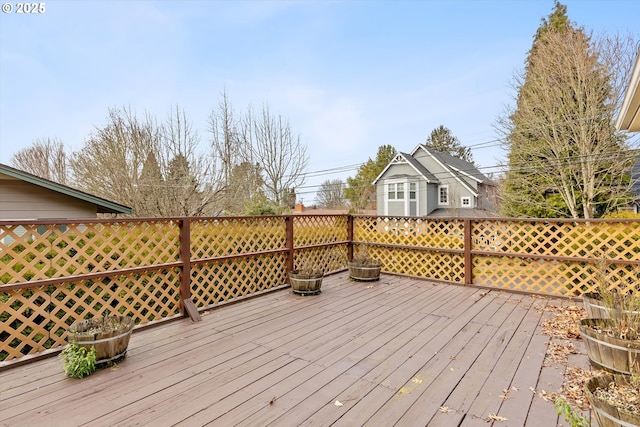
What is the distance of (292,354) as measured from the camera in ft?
9.56

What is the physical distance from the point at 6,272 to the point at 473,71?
12.2 m

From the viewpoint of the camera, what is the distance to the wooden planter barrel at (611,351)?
2.23 m

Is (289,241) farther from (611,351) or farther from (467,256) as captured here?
(611,351)

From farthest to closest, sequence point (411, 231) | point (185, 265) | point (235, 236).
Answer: point (411, 231) < point (235, 236) < point (185, 265)

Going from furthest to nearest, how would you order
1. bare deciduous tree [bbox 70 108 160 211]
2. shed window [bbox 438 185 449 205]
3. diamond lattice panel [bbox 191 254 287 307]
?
shed window [bbox 438 185 449 205] < bare deciduous tree [bbox 70 108 160 211] < diamond lattice panel [bbox 191 254 287 307]

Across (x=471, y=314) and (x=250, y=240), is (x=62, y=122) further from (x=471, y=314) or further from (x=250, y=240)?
(x=471, y=314)

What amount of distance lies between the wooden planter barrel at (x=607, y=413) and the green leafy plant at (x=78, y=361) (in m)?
3.35

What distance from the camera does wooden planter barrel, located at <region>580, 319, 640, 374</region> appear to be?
7.32ft

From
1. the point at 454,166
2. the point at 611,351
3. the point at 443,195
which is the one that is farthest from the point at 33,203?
the point at 454,166

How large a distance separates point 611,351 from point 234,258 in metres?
4.05

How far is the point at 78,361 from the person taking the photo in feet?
8.22

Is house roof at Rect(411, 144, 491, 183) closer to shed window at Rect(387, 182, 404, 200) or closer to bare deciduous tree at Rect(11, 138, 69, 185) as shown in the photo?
shed window at Rect(387, 182, 404, 200)

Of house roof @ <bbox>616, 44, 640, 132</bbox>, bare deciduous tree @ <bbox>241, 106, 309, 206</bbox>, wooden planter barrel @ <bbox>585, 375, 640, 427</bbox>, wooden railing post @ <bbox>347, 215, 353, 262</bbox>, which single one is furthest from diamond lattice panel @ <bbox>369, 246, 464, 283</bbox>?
bare deciduous tree @ <bbox>241, 106, 309, 206</bbox>

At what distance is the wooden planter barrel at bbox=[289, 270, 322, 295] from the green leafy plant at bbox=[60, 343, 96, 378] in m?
2.75
